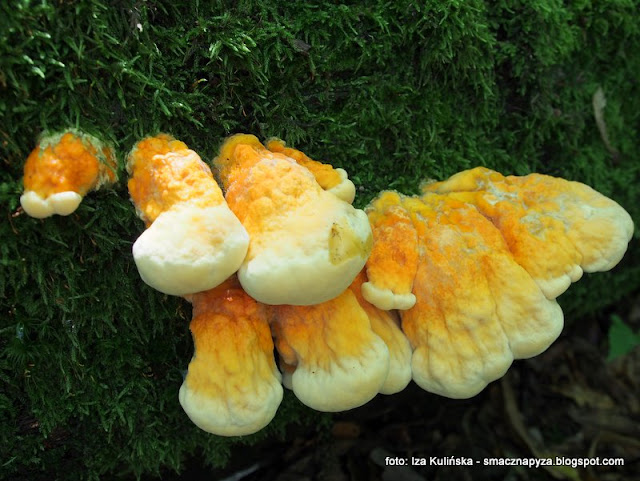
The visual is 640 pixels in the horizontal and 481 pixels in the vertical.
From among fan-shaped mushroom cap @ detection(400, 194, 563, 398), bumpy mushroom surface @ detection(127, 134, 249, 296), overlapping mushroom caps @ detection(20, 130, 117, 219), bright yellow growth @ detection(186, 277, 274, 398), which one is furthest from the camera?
fan-shaped mushroom cap @ detection(400, 194, 563, 398)

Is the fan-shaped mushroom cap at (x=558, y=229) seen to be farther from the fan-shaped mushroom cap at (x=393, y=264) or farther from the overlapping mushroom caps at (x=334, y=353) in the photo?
the overlapping mushroom caps at (x=334, y=353)

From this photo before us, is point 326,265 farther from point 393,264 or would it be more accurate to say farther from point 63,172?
point 63,172

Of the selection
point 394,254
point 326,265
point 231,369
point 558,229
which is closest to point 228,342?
point 231,369

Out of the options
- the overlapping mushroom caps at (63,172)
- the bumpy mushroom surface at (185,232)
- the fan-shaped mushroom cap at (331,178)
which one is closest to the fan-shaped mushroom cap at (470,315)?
the fan-shaped mushroom cap at (331,178)

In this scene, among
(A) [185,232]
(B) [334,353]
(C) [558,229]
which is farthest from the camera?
(C) [558,229]

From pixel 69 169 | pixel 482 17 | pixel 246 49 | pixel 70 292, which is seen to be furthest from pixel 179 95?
pixel 482 17

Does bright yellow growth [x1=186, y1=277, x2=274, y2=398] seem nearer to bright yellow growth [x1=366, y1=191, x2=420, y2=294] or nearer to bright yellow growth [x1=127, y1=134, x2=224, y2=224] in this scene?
bright yellow growth [x1=127, y1=134, x2=224, y2=224]

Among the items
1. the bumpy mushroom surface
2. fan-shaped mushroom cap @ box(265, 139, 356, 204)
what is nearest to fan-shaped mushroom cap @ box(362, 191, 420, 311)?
fan-shaped mushroom cap @ box(265, 139, 356, 204)

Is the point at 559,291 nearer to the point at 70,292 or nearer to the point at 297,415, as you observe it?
the point at 297,415
